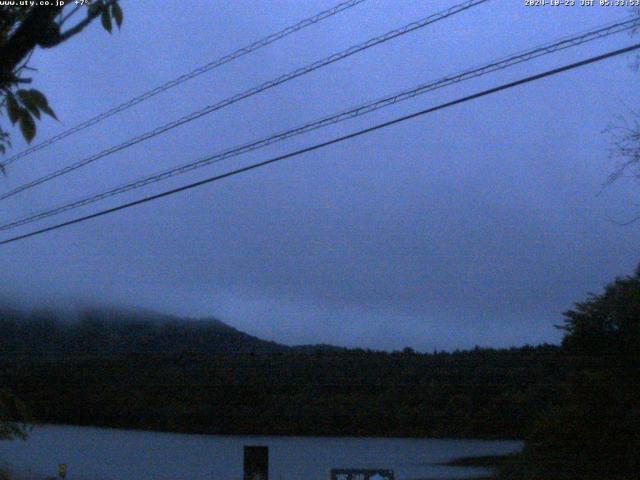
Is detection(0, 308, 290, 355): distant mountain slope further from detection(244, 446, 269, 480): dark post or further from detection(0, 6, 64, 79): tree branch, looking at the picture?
detection(0, 6, 64, 79): tree branch

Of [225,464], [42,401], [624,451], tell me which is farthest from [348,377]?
[42,401]

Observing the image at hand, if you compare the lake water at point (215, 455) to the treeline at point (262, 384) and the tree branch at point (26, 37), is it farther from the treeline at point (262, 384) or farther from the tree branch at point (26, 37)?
the tree branch at point (26, 37)

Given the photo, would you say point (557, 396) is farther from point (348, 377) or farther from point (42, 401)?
point (42, 401)

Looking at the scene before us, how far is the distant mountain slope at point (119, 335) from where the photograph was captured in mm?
18109

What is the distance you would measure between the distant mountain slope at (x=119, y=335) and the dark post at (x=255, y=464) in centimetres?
523

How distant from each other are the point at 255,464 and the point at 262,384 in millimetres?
4685

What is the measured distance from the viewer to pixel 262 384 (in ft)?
55.9

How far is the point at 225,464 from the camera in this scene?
16047 mm

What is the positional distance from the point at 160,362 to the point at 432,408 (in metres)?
6.05

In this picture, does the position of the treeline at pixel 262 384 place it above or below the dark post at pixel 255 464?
above

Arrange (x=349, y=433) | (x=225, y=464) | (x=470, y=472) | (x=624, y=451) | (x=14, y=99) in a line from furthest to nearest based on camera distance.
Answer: (x=349, y=433), (x=225, y=464), (x=470, y=472), (x=624, y=451), (x=14, y=99)

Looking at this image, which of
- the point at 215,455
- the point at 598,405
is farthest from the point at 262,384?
the point at 598,405

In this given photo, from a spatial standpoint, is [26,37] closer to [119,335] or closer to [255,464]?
[255,464]

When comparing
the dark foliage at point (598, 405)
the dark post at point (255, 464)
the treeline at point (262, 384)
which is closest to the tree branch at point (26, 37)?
the dark post at point (255, 464)
